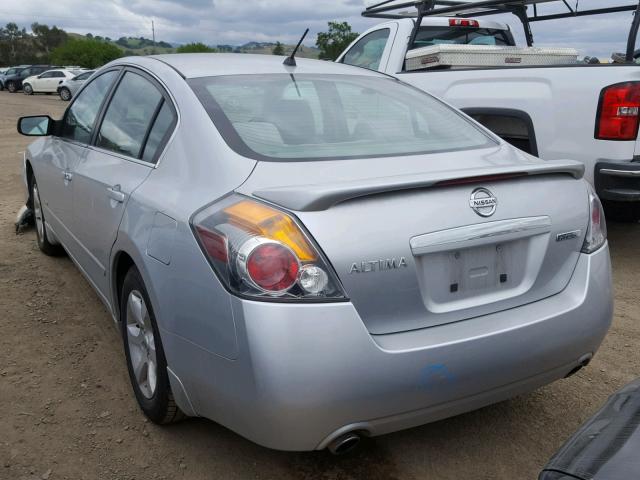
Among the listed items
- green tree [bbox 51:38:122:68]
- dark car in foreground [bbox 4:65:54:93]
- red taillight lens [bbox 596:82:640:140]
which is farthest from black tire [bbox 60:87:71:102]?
green tree [bbox 51:38:122:68]

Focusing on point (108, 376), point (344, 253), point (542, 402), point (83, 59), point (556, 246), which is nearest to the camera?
point (344, 253)

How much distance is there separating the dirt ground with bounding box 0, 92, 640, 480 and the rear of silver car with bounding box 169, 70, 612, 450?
0.42 meters

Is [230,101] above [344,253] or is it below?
above

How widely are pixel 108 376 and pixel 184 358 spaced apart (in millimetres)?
1194

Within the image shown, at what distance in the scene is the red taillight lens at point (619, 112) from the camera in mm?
4426

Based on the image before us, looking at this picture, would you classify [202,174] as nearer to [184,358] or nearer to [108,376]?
[184,358]

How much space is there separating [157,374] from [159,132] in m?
1.06

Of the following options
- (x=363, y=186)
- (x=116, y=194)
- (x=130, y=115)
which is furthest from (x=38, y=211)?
(x=363, y=186)

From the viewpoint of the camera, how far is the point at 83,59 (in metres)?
63.1

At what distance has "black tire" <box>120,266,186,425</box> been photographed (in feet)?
8.29

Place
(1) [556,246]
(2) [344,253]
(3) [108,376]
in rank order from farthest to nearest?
(3) [108,376], (1) [556,246], (2) [344,253]

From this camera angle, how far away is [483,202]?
87.5 inches

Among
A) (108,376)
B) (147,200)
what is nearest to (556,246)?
(147,200)

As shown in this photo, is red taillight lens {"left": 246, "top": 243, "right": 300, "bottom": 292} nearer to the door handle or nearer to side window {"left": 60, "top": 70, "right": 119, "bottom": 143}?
the door handle
